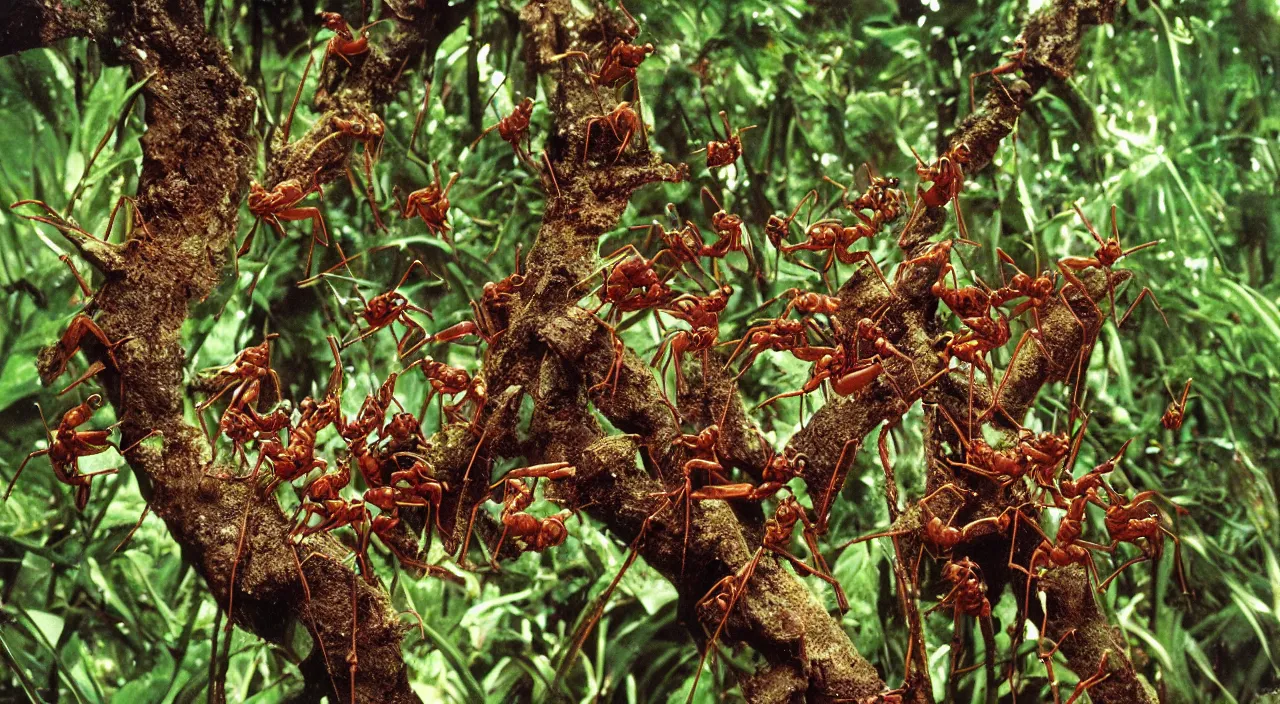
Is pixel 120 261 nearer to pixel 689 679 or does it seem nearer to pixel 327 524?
pixel 327 524

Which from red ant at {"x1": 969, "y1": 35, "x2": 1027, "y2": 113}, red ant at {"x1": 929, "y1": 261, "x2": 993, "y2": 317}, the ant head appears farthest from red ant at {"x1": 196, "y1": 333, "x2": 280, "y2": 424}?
red ant at {"x1": 969, "y1": 35, "x2": 1027, "y2": 113}

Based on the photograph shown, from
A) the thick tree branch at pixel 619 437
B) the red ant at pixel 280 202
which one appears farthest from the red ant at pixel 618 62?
the red ant at pixel 280 202

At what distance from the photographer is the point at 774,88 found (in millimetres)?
968

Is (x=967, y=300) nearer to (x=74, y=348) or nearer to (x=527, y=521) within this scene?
(x=527, y=521)

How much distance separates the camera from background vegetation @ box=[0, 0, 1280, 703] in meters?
0.82

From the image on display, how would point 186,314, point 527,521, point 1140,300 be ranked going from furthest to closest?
point 1140,300 → point 186,314 → point 527,521

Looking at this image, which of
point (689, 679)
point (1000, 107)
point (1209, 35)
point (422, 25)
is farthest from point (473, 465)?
point (1209, 35)

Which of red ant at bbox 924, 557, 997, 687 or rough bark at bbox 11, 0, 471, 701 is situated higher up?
rough bark at bbox 11, 0, 471, 701

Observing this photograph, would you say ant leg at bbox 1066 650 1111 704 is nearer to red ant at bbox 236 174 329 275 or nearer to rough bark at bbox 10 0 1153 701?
rough bark at bbox 10 0 1153 701

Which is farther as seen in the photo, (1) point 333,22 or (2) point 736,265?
(2) point 736,265

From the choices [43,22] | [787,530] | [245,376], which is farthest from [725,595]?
[43,22]

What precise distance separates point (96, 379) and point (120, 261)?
0.31 ft

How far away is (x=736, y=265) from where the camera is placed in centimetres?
93

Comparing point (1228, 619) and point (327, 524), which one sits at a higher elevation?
point (327, 524)
